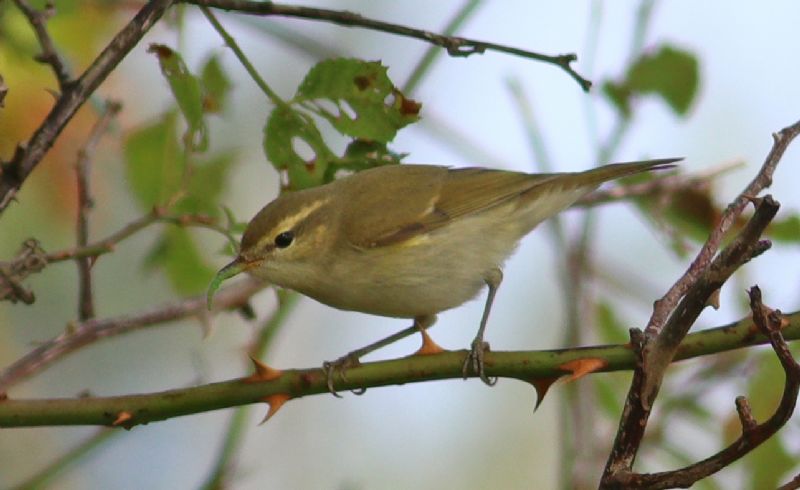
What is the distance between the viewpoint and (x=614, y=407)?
11.5 feet

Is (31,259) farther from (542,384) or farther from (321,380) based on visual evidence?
(542,384)

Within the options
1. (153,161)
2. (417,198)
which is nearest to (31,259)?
(153,161)

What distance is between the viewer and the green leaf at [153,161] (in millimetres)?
2998

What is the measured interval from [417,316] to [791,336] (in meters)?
1.61

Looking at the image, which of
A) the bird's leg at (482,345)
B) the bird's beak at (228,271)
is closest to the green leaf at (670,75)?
the bird's leg at (482,345)

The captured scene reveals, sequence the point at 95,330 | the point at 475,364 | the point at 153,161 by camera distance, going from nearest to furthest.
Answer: the point at 475,364 < the point at 95,330 < the point at 153,161

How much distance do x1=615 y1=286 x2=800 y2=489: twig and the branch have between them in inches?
14.1

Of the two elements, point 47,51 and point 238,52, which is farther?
point 238,52

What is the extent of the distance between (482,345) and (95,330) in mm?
906

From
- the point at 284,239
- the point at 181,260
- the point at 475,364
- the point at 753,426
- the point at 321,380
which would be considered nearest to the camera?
the point at 753,426

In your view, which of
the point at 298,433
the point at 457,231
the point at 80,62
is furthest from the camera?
the point at 298,433

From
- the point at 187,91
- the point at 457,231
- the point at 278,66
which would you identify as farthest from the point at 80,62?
the point at 278,66

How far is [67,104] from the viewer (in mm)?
1962

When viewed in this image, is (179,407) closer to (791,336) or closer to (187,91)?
(187,91)
